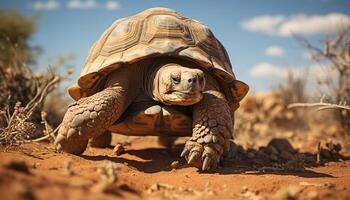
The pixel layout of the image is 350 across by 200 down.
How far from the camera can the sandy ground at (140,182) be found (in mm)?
1599

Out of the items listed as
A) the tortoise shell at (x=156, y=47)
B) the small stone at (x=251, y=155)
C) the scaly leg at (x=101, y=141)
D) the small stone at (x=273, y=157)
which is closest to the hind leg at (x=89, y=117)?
the tortoise shell at (x=156, y=47)

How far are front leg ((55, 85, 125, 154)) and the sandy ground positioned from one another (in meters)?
0.16

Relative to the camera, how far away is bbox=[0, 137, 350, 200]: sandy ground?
1.60 metres

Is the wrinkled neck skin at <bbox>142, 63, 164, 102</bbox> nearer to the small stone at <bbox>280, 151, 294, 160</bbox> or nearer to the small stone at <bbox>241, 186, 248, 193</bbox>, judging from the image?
the small stone at <bbox>241, 186, 248, 193</bbox>

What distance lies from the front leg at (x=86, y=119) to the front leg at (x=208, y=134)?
823mm

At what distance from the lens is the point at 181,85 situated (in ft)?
10.1

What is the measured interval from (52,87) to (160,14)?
123 inches

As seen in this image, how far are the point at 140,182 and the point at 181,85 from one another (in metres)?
1.01

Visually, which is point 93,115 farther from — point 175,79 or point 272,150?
point 272,150

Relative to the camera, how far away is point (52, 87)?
6188 mm

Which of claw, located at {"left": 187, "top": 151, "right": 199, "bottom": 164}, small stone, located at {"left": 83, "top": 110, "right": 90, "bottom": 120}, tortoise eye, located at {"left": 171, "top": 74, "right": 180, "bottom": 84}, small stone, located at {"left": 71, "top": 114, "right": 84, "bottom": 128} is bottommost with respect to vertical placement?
claw, located at {"left": 187, "top": 151, "right": 199, "bottom": 164}

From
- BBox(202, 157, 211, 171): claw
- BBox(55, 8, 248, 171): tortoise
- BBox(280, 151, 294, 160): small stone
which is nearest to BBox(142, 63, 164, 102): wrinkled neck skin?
BBox(55, 8, 248, 171): tortoise

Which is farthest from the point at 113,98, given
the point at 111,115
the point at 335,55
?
the point at 335,55

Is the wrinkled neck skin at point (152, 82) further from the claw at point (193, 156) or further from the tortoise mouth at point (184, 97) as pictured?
the claw at point (193, 156)
